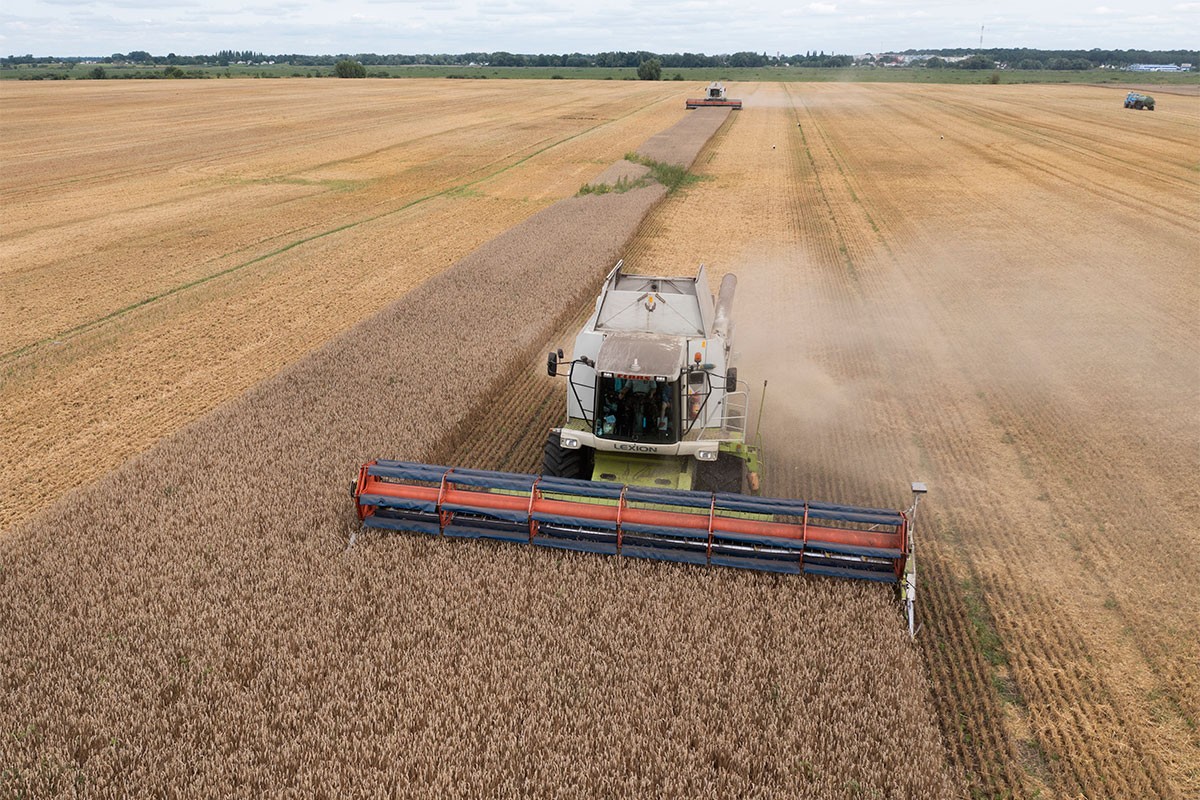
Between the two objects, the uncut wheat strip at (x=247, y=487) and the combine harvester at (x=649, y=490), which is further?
the combine harvester at (x=649, y=490)

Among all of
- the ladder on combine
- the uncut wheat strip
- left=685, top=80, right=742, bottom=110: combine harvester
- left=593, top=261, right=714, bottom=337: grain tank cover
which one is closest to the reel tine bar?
the ladder on combine

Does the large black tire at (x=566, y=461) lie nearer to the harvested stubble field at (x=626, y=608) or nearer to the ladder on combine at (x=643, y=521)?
the ladder on combine at (x=643, y=521)

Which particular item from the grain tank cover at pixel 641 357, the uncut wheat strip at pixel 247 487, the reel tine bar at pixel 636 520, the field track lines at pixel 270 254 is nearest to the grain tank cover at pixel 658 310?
the grain tank cover at pixel 641 357

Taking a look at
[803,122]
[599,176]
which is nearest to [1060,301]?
[599,176]

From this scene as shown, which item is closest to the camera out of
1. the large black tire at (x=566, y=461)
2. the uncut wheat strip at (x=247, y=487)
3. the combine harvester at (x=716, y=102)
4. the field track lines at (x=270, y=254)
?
the uncut wheat strip at (x=247, y=487)

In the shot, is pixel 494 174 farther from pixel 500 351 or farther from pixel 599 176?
pixel 500 351

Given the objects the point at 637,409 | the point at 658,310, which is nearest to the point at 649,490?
the point at 637,409

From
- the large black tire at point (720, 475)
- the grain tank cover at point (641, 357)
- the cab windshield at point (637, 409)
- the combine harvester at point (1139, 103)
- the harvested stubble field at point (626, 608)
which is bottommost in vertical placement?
the harvested stubble field at point (626, 608)
